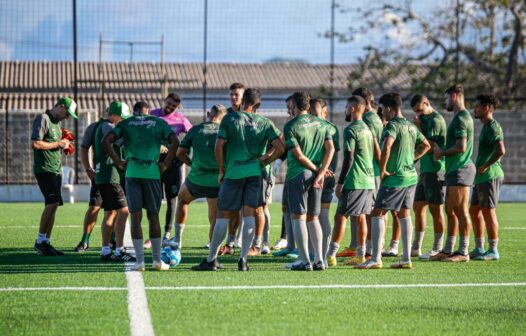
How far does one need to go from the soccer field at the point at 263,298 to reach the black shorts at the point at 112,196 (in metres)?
0.75

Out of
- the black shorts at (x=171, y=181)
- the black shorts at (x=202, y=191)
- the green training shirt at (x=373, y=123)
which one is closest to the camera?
the green training shirt at (x=373, y=123)

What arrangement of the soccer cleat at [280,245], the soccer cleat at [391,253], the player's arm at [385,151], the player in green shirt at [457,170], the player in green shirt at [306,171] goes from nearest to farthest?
the player in green shirt at [306,171], the player's arm at [385,151], the player in green shirt at [457,170], the soccer cleat at [391,253], the soccer cleat at [280,245]


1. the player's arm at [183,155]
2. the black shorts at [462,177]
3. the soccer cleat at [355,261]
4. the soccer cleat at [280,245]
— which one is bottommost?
the soccer cleat at [280,245]

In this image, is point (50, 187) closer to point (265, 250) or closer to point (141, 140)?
point (141, 140)

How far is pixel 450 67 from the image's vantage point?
33469mm

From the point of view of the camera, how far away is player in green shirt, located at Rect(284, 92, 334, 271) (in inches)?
424

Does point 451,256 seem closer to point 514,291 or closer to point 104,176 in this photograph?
point 514,291

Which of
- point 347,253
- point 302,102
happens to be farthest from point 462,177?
point 302,102

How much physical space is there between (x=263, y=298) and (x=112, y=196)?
4.11 m

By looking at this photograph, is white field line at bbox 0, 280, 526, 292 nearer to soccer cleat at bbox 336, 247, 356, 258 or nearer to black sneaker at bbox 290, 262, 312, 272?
black sneaker at bbox 290, 262, 312, 272

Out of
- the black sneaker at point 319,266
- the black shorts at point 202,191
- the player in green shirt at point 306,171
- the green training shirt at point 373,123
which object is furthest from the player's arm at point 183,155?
the green training shirt at point 373,123

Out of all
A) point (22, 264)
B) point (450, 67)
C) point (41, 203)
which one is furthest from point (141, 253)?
point (450, 67)

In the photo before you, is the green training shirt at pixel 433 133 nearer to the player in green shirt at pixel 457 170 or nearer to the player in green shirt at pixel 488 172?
the player in green shirt at pixel 457 170

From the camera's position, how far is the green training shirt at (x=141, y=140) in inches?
420
